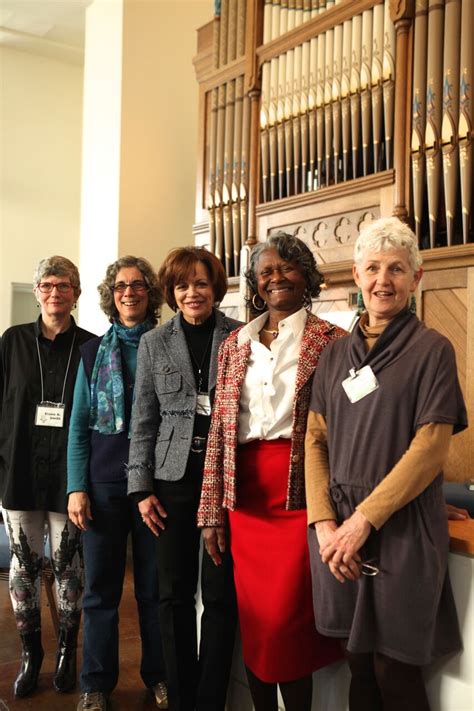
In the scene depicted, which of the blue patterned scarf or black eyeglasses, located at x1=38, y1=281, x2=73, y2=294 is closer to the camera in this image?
the blue patterned scarf

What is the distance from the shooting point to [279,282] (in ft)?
5.92

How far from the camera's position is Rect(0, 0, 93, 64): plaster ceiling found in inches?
239

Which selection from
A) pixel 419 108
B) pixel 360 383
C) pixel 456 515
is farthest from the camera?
pixel 419 108

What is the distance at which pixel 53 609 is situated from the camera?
2908 millimetres

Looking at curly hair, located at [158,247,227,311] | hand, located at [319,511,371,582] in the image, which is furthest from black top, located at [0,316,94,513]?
hand, located at [319,511,371,582]

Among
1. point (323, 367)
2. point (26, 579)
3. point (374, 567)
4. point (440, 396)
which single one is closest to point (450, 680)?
point (374, 567)

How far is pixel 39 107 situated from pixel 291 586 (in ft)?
22.3

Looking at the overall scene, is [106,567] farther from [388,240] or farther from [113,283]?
[388,240]

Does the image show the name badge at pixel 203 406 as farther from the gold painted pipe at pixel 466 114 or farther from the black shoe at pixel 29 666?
the gold painted pipe at pixel 466 114

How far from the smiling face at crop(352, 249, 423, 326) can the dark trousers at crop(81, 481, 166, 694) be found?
3.53 feet

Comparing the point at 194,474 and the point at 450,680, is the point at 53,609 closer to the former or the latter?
the point at 194,474

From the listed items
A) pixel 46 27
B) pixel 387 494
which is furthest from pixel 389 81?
pixel 46 27

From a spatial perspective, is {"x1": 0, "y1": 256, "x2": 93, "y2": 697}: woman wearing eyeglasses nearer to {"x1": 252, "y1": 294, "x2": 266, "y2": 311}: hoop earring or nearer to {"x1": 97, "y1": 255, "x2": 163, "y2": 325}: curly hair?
{"x1": 97, "y1": 255, "x2": 163, "y2": 325}: curly hair

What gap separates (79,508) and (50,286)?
81 centimetres
